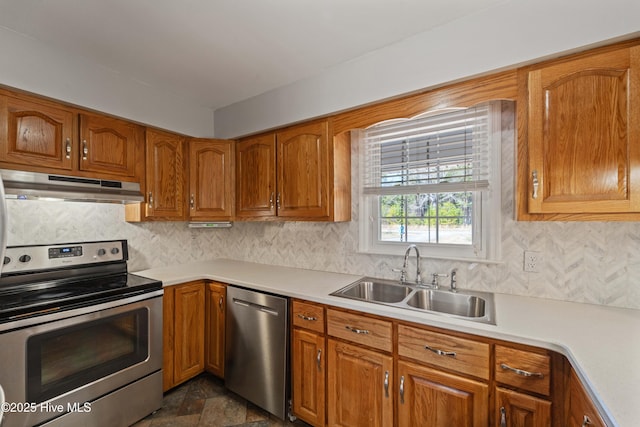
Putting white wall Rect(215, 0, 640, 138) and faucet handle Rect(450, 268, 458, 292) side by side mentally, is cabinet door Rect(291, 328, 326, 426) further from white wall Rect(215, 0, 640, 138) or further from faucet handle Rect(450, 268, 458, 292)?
white wall Rect(215, 0, 640, 138)

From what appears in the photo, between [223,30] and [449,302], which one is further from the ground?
[223,30]

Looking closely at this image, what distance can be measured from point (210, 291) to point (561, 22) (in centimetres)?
266

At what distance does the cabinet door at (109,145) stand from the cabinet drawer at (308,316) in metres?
1.64

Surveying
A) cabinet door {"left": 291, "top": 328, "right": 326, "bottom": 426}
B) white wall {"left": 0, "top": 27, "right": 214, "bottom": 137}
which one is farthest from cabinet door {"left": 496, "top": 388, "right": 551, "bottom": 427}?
white wall {"left": 0, "top": 27, "right": 214, "bottom": 137}

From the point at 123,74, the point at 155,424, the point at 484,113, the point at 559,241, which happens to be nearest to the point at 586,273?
the point at 559,241

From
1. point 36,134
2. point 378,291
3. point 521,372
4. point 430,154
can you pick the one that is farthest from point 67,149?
point 521,372

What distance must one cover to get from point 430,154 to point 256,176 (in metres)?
1.41

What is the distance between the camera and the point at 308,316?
1.79 meters

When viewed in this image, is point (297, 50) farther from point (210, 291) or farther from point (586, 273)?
point (586, 273)

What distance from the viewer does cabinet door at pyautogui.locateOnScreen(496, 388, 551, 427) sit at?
3.82ft

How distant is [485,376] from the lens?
50.3 inches

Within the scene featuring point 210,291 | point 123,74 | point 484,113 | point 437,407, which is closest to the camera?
point 437,407

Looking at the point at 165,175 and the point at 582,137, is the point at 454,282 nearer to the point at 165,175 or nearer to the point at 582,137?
the point at 582,137

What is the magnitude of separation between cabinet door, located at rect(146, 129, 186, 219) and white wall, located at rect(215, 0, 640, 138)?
0.94 m
